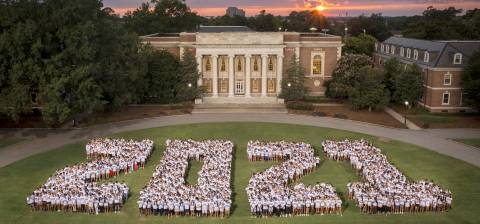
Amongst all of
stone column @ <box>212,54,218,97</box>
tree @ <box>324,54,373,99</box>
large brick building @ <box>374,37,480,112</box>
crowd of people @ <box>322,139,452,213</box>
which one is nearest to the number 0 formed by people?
crowd of people @ <box>322,139,452,213</box>

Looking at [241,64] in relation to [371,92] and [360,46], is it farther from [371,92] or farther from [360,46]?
[360,46]

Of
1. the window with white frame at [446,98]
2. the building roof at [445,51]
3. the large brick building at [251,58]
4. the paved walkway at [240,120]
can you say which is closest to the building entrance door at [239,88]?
the large brick building at [251,58]

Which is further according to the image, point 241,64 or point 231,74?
point 241,64

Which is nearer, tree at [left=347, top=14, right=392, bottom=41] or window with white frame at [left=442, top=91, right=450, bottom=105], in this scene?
window with white frame at [left=442, top=91, right=450, bottom=105]

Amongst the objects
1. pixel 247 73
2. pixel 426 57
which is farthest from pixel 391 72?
pixel 247 73

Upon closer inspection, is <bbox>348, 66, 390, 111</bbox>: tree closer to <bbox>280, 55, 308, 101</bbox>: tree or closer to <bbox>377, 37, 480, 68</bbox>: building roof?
<bbox>280, 55, 308, 101</bbox>: tree

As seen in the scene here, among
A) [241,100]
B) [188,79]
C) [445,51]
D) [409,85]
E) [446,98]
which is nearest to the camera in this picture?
[409,85]
